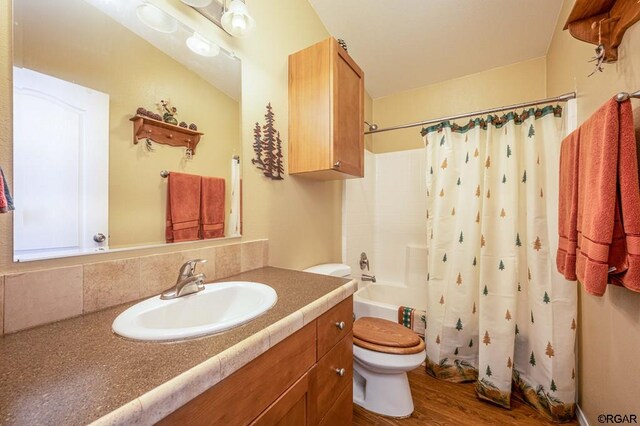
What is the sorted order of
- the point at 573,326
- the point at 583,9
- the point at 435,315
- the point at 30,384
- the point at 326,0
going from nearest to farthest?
the point at 30,384 < the point at 583,9 < the point at 573,326 < the point at 326,0 < the point at 435,315

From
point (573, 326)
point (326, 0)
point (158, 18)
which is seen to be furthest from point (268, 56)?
A: point (573, 326)

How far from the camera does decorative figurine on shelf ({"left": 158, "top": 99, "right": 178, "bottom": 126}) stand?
3.11 ft

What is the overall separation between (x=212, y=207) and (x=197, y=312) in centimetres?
44

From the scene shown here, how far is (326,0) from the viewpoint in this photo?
1702 mm

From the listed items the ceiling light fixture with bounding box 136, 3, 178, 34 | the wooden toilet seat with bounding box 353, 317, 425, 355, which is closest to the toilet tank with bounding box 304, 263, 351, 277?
the wooden toilet seat with bounding box 353, 317, 425, 355

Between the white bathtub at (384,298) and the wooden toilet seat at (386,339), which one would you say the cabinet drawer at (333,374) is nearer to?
the wooden toilet seat at (386,339)

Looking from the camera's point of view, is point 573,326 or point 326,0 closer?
point 573,326

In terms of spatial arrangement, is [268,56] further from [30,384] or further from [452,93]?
[452,93]

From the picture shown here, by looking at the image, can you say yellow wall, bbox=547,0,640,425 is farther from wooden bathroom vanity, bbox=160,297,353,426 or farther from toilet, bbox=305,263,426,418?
wooden bathroom vanity, bbox=160,297,353,426

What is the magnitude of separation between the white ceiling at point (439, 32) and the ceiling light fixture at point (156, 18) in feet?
3.87

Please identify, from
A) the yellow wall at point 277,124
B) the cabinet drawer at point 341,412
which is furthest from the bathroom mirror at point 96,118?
the cabinet drawer at point 341,412

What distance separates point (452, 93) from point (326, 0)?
1.38 m

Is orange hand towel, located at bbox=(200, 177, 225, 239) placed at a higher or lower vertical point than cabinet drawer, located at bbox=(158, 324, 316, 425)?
higher

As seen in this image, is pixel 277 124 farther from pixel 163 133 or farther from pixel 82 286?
pixel 82 286
